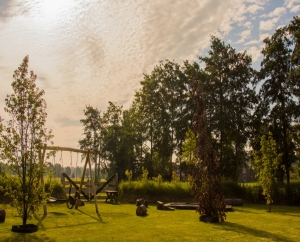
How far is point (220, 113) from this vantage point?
34.1m

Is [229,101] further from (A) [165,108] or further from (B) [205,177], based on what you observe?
(B) [205,177]

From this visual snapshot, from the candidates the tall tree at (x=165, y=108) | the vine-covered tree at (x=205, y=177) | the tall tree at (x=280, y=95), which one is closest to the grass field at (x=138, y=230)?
the vine-covered tree at (x=205, y=177)

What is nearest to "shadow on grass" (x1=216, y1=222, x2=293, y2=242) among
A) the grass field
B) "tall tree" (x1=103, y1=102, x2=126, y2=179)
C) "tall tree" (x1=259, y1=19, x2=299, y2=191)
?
the grass field

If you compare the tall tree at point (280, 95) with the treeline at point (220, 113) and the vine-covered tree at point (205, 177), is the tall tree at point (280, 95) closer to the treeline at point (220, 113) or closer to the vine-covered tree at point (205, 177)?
the treeline at point (220, 113)

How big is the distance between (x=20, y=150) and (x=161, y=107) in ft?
110

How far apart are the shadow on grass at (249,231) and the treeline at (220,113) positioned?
7576 millimetres

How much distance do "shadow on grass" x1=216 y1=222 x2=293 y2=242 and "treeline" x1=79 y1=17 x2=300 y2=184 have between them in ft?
24.9

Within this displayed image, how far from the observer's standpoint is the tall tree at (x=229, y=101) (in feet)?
111

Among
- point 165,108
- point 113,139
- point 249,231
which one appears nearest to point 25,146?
point 249,231

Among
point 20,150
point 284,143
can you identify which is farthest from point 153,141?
point 20,150

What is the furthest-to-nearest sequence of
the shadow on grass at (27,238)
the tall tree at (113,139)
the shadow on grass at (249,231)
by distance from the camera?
the tall tree at (113,139) < the shadow on grass at (249,231) < the shadow on grass at (27,238)

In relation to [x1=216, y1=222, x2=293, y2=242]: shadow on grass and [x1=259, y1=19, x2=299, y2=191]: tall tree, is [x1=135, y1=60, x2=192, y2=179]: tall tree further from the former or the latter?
[x1=216, y1=222, x2=293, y2=242]: shadow on grass

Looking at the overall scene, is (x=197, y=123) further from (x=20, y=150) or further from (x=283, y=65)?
(x=283, y=65)

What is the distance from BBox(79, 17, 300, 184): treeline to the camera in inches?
1110
